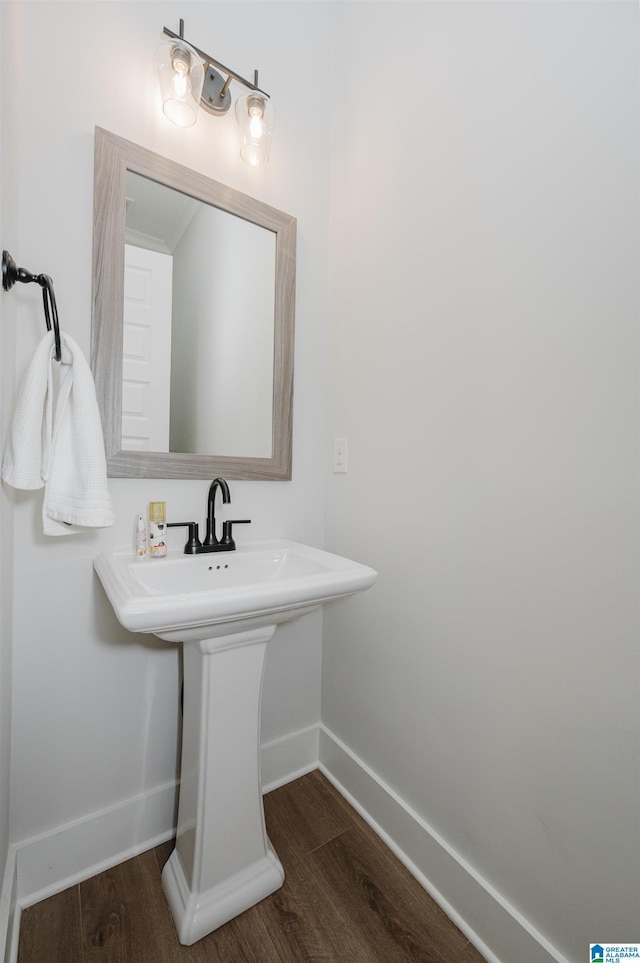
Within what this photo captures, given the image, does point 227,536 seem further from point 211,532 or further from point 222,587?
point 222,587

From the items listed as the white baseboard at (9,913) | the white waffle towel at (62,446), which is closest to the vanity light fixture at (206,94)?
the white waffle towel at (62,446)

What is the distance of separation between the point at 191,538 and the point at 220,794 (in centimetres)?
66

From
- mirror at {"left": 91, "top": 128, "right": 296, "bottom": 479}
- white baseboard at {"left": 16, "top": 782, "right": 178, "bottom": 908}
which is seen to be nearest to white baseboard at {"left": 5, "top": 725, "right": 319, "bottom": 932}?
white baseboard at {"left": 16, "top": 782, "right": 178, "bottom": 908}

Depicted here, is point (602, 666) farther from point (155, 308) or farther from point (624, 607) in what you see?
point (155, 308)

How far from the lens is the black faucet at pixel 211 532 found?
120 centimetres

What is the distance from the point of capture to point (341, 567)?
110cm

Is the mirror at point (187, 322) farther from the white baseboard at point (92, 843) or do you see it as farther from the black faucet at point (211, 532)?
the white baseboard at point (92, 843)

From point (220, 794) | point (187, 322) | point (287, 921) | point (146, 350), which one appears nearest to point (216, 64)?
point (187, 322)

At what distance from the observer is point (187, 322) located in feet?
4.14

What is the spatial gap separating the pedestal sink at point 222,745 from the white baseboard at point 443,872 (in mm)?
350

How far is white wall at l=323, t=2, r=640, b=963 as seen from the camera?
76 cm

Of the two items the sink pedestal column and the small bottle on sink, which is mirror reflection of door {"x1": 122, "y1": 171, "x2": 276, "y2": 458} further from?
the sink pedestal column

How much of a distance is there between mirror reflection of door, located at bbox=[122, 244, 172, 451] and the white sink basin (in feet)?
1.17

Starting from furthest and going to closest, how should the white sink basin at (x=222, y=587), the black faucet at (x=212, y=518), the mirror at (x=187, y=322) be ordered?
the black faucet at (x=212, y=518), the mirror at (x=187, y=322), the white sink basin at (x=222, y=587)
